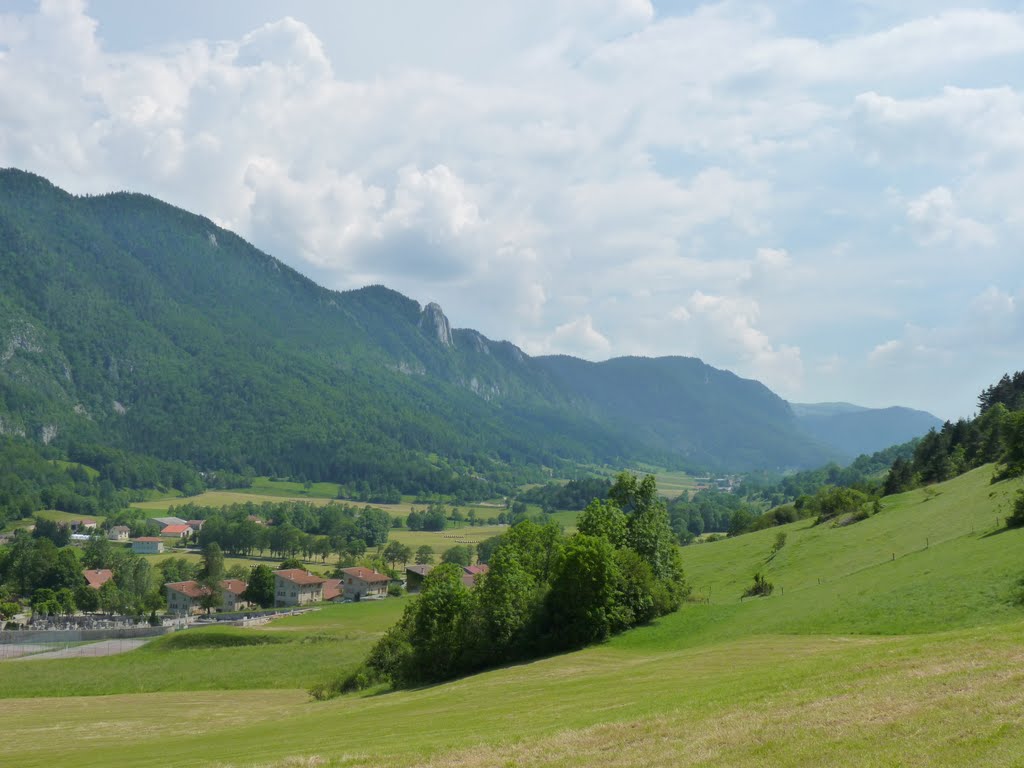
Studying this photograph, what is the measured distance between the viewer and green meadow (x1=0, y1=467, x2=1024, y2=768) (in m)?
18.0

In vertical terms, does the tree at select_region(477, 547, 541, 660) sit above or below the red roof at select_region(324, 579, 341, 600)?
above

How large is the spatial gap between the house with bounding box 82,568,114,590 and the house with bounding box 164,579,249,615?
1017 centimetres

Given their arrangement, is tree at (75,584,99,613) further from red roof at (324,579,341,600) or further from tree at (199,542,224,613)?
red roof at (324,579,341,600)

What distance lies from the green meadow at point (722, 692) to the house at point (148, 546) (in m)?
126

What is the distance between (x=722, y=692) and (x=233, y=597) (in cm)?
13016

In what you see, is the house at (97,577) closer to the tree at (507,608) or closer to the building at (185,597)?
the building at (185,597)

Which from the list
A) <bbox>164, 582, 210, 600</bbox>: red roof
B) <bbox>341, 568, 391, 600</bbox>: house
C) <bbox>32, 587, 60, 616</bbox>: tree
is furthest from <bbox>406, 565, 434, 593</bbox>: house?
<bbox>32, 587, 60, 616</bbox>: tree

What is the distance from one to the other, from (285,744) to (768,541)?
64.1 metres

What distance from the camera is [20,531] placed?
182 m

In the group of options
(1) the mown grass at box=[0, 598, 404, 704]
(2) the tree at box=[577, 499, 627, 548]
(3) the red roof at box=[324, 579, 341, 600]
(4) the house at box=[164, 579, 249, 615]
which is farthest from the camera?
(3) the red roof at box=[324, 579, 341, 600]

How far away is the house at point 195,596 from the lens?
134 m

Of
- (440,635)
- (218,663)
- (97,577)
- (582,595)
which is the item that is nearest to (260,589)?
(97,577)

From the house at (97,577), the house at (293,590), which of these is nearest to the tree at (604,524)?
the house at (293,590)

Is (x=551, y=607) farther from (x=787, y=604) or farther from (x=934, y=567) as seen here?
(x=934, y=567)
